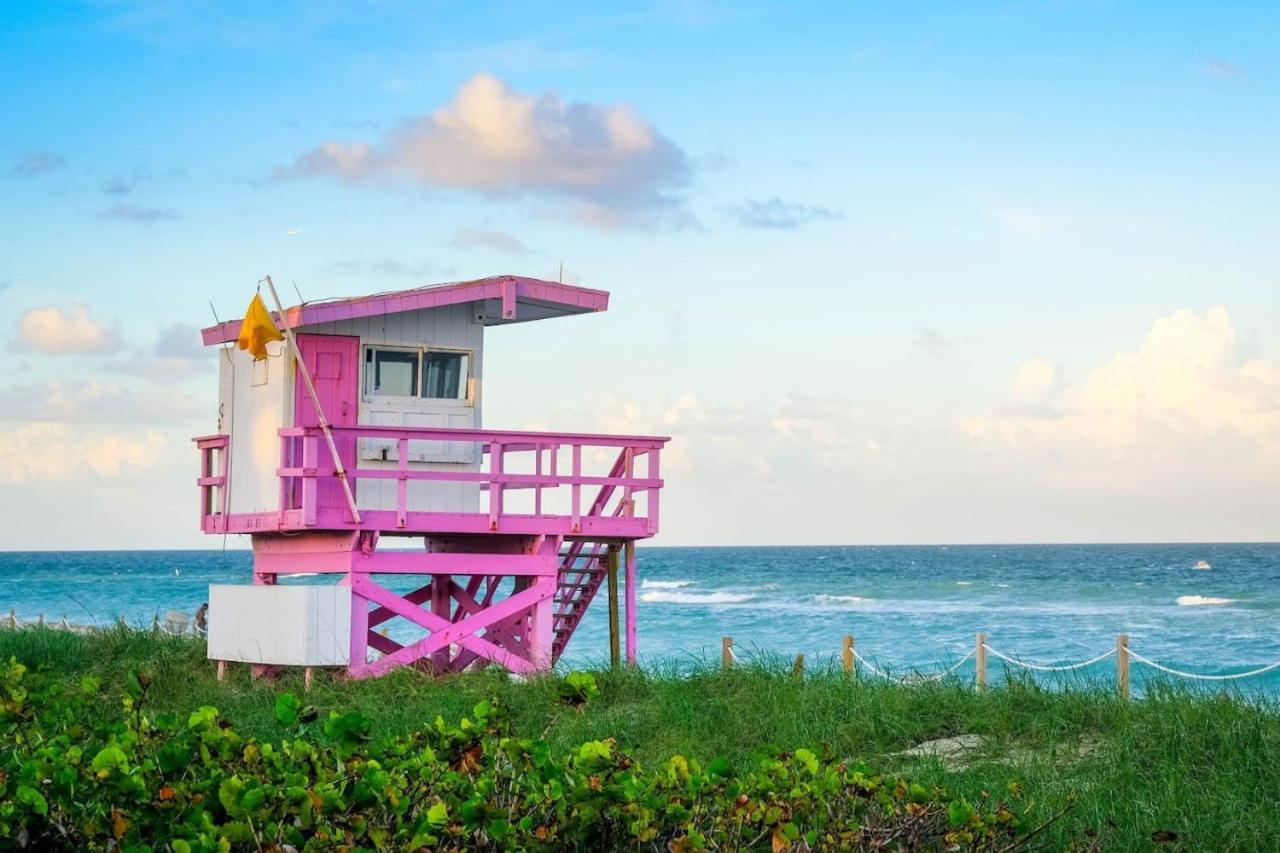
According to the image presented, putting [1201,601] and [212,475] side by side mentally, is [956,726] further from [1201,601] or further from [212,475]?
[1201,601]

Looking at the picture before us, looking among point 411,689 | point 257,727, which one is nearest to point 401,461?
point 411,689

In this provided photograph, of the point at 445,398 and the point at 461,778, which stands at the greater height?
the point at 445,398

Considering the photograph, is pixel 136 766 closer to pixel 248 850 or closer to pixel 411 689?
pixel 248 850

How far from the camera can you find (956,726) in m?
12.5

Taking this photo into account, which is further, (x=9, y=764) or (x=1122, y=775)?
(x=1122, y=775)

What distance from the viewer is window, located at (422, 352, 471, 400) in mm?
18969

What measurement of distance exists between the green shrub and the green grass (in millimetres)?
632

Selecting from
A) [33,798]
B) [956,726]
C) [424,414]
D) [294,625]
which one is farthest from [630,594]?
[33,798]

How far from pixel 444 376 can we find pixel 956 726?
8.53 meters

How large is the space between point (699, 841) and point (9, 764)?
3286 millimetres

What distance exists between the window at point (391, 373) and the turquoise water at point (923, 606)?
5771mm

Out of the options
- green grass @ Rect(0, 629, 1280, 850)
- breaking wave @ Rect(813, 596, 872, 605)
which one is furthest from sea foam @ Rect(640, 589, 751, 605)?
green grass @ Rect(0, 629, 1280, 850)

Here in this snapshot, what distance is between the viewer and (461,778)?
682 centimetres

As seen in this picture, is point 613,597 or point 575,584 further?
point 575,584
